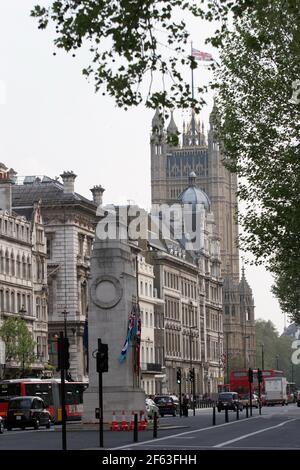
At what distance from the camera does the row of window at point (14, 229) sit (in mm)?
134000

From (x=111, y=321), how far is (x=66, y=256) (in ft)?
248

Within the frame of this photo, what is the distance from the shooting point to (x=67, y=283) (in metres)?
151

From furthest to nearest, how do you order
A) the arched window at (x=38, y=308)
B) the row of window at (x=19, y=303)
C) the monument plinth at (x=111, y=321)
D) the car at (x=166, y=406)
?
1. the arched window at (x=38, y=308)
2. the row of window at (x=19, y=303)
3. the car at (x=166, y=406)
4. the monument plinth at (x=111, y=321)

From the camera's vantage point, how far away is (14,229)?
449 feet

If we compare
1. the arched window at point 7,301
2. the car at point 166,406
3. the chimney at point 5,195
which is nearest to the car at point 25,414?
the car at point 166,406

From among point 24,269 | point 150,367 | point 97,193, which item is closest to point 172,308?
point 150,367

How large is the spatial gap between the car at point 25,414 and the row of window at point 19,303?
4137cm

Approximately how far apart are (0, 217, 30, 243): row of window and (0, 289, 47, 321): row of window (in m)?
4.87

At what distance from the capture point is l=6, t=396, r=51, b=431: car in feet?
282

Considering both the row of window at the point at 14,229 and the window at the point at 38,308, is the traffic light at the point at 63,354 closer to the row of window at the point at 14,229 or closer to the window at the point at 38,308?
the row of window at the point at 14,229

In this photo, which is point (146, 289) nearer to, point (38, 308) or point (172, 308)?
point (172, 308)
